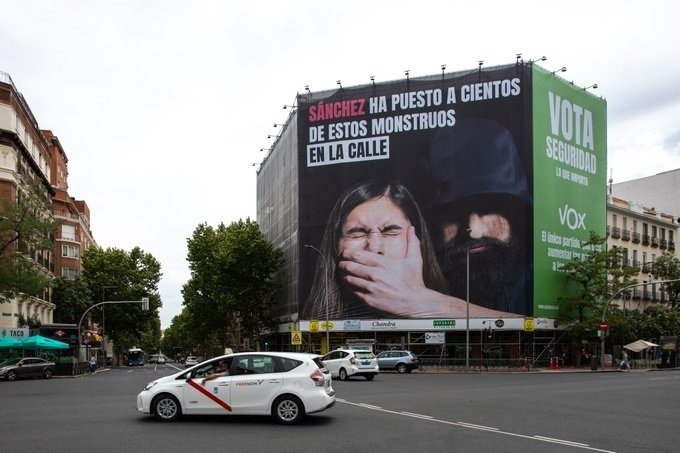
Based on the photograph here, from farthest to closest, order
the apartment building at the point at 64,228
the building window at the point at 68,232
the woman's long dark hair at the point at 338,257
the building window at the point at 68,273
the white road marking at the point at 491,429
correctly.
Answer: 1. the building window at the point at 68,232
2. the building window at the point at 68,273
3. the apartment building at the point at 64,228
4. the woman's long dark hair at the point at 338,257
5. the white road marking at the point at 491,429

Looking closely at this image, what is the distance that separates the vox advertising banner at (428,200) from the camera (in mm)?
56344

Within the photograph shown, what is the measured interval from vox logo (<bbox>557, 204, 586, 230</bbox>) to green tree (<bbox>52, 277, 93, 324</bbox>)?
47.5 metres

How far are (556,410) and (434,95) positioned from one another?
43903mm

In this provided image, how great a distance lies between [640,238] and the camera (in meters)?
74.9

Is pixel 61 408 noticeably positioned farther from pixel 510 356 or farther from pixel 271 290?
pixel 271 290

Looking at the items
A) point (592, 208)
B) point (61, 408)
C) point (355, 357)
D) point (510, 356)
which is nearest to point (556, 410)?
point (61, 408)

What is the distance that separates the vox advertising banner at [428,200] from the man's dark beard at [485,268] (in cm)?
8

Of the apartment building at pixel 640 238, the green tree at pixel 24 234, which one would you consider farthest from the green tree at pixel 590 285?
the green tree at pixel 24 234

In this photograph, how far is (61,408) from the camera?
19.5 meters

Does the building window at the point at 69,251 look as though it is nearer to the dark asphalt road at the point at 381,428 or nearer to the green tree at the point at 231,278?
the green tree at the point at 231,278


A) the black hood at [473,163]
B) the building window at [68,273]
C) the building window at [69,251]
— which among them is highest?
the black hood at [473,163]

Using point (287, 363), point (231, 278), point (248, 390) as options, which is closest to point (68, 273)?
point (231, 278)

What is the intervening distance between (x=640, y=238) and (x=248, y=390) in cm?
6872

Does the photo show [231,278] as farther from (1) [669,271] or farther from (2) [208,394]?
(2) [208,394]
